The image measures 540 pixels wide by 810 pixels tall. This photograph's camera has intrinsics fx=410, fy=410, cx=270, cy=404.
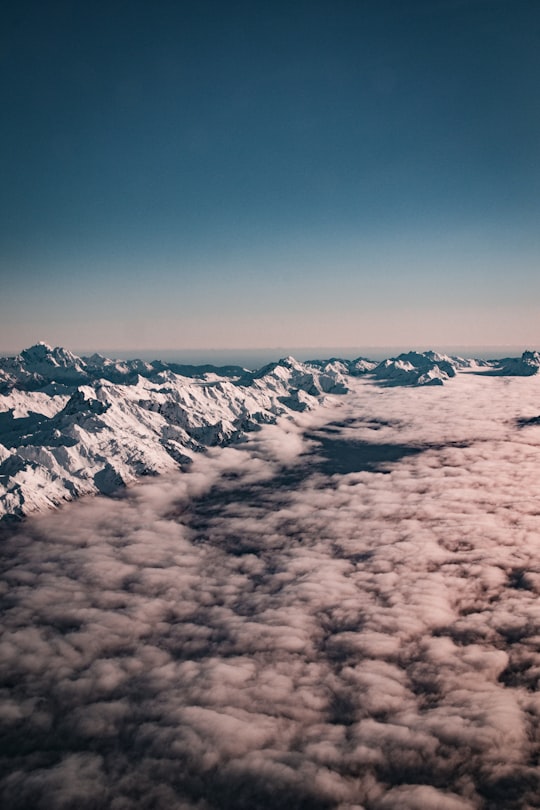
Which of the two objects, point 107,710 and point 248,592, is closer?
point 107,710

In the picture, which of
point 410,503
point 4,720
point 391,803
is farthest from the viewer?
point 410,503

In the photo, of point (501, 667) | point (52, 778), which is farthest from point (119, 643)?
point (501, 667)

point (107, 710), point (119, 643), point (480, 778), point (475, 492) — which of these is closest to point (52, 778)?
point (107, 710)

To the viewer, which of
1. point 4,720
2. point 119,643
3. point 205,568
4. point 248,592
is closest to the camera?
point 4,720

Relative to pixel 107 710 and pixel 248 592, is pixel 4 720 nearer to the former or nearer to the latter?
pixel 107 710

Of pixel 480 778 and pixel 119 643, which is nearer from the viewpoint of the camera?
pixel 480 778

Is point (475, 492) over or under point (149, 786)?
over

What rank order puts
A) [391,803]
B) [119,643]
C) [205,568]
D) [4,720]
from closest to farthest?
[391,803] < [4,720] < [119,643] < [205,568]

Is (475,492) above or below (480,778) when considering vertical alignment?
above

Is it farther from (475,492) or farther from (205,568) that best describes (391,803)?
(475,492)
